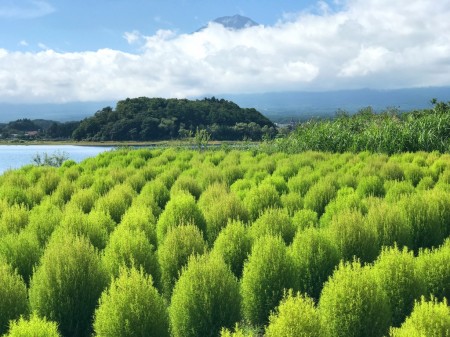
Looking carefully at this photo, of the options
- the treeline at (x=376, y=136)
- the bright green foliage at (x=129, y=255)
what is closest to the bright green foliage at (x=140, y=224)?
the bright green foliage at (x=129, y=255)

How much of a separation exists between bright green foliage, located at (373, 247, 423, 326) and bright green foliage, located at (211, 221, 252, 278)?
2107 mm

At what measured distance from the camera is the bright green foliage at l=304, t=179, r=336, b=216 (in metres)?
10.9

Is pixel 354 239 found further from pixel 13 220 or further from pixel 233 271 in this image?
pixel 13 220

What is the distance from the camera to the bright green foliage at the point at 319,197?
10945mm

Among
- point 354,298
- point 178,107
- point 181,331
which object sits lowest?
point 181,331

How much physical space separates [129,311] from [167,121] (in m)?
36.1

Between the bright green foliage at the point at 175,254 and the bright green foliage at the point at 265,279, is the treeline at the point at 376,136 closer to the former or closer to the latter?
the bright green foliage at the point at 175,254

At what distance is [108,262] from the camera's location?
700cm

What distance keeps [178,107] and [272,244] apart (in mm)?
39511

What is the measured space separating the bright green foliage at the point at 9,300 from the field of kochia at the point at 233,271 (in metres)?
0.01

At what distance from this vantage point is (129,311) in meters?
5.14

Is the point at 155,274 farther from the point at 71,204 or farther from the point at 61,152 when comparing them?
the point at 61,152

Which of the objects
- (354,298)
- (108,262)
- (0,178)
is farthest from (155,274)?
(0,178)

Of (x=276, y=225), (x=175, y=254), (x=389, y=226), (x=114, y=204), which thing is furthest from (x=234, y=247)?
(x=114, y=204)
